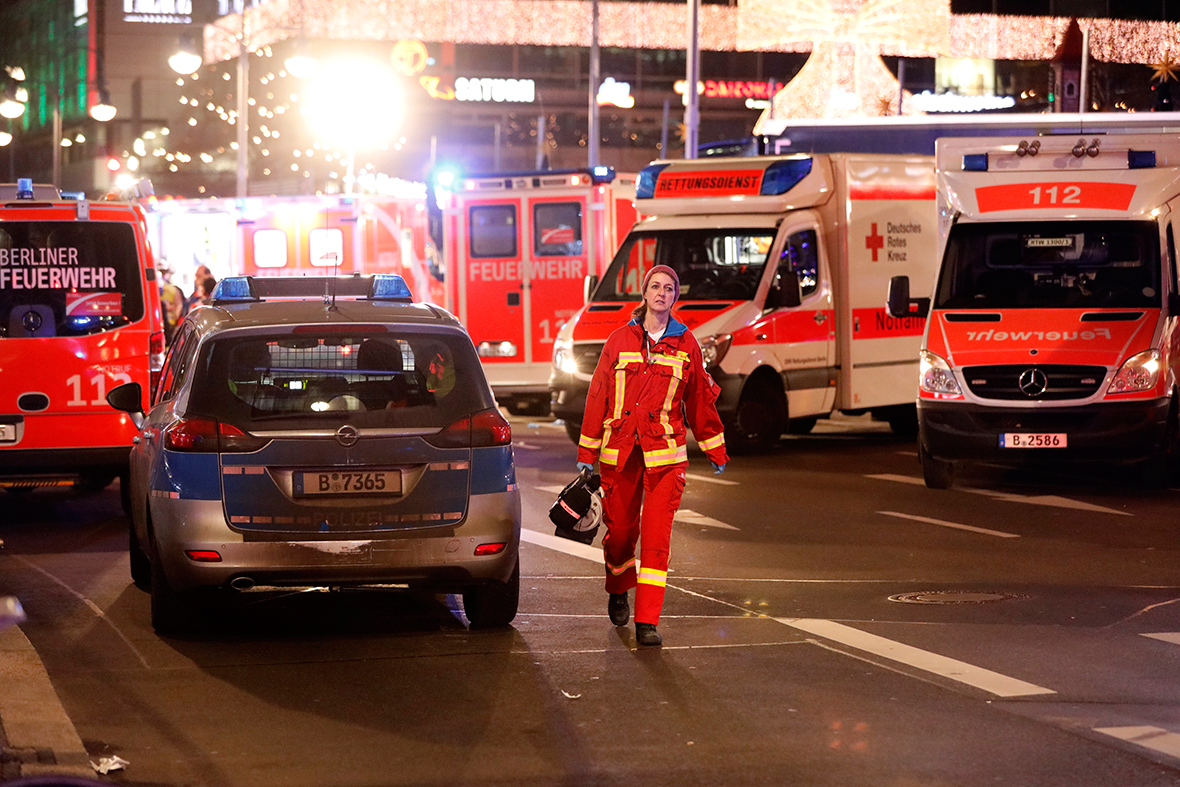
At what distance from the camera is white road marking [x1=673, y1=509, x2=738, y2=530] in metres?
12.4

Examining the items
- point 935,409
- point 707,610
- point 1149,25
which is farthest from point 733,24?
point 707,610

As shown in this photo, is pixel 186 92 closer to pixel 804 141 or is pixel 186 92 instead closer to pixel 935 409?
pixel 804 141

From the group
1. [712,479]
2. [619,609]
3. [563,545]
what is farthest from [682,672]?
[712,479]

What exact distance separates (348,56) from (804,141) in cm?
7079

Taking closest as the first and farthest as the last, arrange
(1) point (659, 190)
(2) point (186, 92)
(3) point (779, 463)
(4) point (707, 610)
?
(4) point (707, 610) < (3) point (779, 463) < (1) point (659, 190) < (2) point (186, 92)

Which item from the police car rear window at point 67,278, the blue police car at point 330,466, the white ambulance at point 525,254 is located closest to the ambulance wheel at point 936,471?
the police car rear window at point 67,278

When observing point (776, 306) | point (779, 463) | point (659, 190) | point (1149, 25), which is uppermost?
point (1149, 25)

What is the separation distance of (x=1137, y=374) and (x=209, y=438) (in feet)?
27.0

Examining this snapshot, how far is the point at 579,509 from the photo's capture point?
8109 mm

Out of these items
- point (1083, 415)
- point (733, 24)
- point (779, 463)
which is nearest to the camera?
point (1083, 415)

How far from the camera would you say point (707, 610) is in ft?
29.7

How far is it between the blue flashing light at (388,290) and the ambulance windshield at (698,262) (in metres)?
8.04

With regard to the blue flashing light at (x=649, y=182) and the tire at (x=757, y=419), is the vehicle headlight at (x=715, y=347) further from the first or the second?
the blue flashing light at (x=649, y=182)

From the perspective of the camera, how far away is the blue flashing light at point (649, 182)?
18062 millimetres
